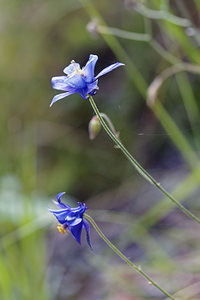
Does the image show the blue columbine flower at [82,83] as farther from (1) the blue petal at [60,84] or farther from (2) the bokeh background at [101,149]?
(2) the bokeh background at [101,149]

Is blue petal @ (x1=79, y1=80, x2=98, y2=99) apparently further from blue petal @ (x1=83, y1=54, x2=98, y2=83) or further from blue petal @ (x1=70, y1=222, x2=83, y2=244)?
blue petal @ (x1=70, y1=222, x2=83, y2=244)

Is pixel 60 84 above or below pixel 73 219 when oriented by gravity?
above

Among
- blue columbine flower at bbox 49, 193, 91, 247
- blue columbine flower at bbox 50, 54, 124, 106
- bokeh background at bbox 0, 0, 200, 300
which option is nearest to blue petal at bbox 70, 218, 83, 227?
blue columbine flower at bbox 49, 193, 91, 247

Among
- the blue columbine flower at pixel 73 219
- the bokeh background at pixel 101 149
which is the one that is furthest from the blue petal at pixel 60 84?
the bokeh background at pixel 101 149

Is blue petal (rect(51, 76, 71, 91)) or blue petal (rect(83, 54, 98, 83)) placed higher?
blue petal (rect(51, 76, 71, 91))

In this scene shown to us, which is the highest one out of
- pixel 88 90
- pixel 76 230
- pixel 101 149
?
pixel 101 149

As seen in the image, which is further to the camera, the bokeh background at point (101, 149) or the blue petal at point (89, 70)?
the bokeh background at point (101, 149)

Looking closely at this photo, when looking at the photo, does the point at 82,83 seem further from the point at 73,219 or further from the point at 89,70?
the point at 73,219

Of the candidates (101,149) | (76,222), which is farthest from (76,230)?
(101,149)

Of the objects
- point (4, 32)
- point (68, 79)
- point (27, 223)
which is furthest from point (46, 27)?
point (68, 79)
